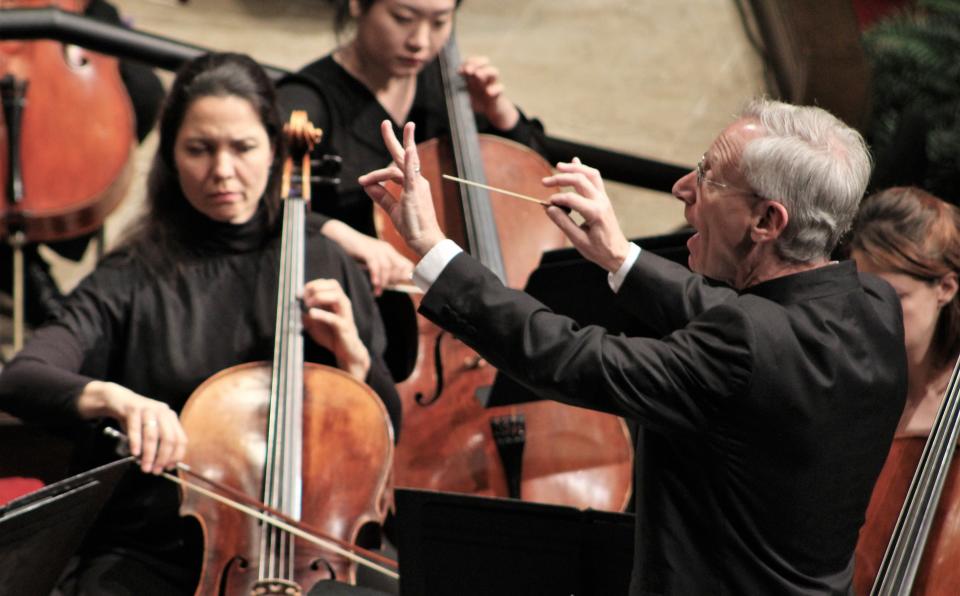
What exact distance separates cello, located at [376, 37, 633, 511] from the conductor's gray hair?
39.8 inches

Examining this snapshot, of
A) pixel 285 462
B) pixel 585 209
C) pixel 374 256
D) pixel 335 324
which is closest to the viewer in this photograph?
pixel 585 209

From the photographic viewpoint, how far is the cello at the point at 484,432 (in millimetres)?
2469

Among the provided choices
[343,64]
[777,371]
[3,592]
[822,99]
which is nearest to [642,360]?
[777,371]

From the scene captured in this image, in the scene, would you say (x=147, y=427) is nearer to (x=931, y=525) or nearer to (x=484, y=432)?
(x=484, y=432)

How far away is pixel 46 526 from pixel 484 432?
3.40 ft

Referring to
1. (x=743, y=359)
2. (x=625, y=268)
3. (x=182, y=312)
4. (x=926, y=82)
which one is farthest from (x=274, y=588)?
(x=926, y=82)

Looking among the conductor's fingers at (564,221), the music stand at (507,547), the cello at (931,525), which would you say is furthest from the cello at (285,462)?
the cello at (931,525)

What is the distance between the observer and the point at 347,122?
286 cm

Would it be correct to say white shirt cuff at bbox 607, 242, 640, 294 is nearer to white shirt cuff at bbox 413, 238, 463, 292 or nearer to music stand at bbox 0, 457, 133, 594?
white shirt cuff at bbox 413, 238, 463, 292

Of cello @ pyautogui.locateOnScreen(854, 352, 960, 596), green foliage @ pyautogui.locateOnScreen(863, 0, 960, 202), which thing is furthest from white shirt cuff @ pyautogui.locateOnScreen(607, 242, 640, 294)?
green foliage @ pyautogui.locateOnScreen(863, 0, 960, 202)

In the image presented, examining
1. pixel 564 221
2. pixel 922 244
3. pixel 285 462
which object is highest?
pixel 564 221

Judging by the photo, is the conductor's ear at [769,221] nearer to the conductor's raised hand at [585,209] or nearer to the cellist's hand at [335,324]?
the conductor's raised hand at [585,209]

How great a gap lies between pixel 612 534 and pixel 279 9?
3.31m

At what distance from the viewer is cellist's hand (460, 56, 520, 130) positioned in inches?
114
